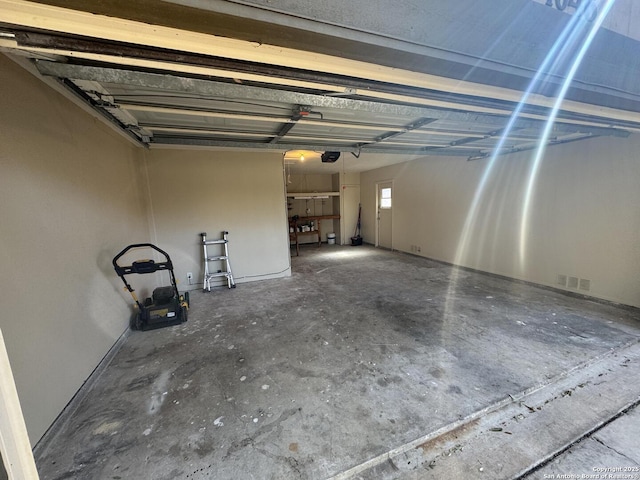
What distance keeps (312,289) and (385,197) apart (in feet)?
13.5

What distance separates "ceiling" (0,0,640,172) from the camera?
796 mm

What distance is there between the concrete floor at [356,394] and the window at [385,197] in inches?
164

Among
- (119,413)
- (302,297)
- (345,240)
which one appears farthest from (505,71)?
(345,240)

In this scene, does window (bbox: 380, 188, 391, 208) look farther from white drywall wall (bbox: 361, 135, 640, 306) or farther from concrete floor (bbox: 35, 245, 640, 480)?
concrete floor (bbox: 35, 245, 640, 480)

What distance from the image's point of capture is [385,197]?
7.08 m

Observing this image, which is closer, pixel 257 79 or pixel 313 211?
pixel 257 79

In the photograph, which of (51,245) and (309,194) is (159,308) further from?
(309,194)

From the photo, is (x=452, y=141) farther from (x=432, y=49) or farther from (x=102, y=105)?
(x=102, y=105)

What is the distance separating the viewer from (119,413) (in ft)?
5.53

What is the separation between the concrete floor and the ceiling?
6.19ft

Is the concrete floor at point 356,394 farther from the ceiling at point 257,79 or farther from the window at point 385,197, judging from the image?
the window at point 385,197

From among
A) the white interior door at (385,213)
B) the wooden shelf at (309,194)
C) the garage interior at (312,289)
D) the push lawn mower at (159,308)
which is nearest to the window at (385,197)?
the white interior door at (385,213)

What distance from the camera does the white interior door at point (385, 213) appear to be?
6905 mm

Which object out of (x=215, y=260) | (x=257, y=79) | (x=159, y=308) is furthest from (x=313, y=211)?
(x=257, y=79)
